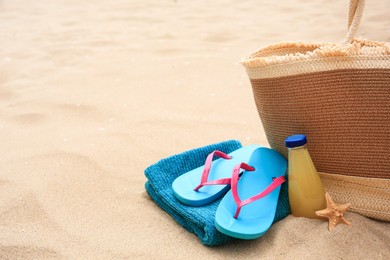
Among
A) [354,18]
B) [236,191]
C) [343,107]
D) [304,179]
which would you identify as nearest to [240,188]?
[236,191]

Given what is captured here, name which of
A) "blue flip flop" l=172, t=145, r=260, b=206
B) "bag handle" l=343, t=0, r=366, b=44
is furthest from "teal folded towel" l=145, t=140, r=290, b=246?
"bag handle" l=343, t=0, r=366, b=44

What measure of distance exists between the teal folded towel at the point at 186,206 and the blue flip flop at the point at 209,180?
0.02m

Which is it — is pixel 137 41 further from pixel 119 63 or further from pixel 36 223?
pixel 36 223

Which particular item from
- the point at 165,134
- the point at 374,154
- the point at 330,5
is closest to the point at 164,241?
the point at 374,154

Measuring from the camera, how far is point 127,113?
2176 millimetres

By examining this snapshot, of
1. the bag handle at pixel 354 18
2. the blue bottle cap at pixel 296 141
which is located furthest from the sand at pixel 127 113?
the bag handle at pixel 354 18

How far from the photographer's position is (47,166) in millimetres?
1690

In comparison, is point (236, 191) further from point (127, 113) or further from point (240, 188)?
point (127, 113)

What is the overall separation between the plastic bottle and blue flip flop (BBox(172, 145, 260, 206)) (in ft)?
0.63

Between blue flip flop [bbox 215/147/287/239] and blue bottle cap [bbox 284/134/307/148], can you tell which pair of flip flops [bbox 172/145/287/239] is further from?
blue bottle cap [bbox 284/134/307/148]

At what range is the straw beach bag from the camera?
1.18 metres

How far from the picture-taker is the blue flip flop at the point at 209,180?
1298 mm

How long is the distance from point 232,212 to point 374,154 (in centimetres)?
42

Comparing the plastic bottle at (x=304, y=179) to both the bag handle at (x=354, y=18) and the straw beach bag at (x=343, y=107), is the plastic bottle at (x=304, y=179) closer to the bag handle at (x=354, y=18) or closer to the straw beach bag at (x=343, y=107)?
the straw beach bag at (x=343, y=107)
